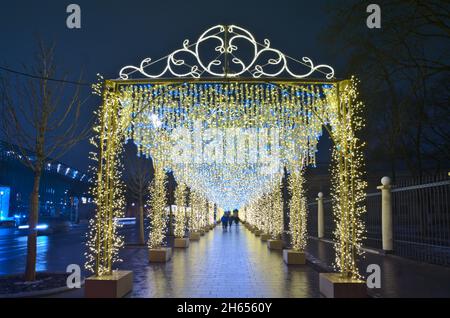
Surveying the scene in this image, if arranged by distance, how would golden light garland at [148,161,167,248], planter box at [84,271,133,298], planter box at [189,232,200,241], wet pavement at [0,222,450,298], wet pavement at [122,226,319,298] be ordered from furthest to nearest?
planter box at [189,232,200,241] → golden light garland at [148,161,167,248] → wet pavement at [122,226,319,298] → wet pavement at [0,222,450,298] → planter box at [84,271,133,298]

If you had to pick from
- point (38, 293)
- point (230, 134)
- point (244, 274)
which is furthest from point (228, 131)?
point (38, 293)

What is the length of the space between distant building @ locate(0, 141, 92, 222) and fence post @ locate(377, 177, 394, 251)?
3955cm

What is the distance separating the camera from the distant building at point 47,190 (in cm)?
5300

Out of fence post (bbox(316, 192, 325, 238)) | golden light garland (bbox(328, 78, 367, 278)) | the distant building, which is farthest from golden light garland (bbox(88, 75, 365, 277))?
the distant building

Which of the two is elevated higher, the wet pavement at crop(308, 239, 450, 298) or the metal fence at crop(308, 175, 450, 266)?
the metal fence at crop(308, 175, 450, 266)

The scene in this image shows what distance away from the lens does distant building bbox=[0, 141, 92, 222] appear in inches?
2087

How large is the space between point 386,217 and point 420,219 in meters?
2.31

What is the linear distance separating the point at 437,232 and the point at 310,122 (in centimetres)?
595

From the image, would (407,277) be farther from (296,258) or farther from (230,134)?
(230,134)

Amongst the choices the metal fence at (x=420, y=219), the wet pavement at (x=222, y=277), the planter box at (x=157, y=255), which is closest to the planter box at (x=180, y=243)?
the wet pavement at (x=222, y=277)

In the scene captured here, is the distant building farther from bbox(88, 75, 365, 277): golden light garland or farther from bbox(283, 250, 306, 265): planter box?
bbox(283, 250, 306, 265): planter box

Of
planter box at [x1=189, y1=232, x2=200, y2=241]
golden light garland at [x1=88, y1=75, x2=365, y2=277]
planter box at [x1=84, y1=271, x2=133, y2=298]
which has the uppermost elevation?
golden light garland at [x1=88, y1=75, x2=365, y2=277]

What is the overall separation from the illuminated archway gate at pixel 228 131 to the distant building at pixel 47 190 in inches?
1188
